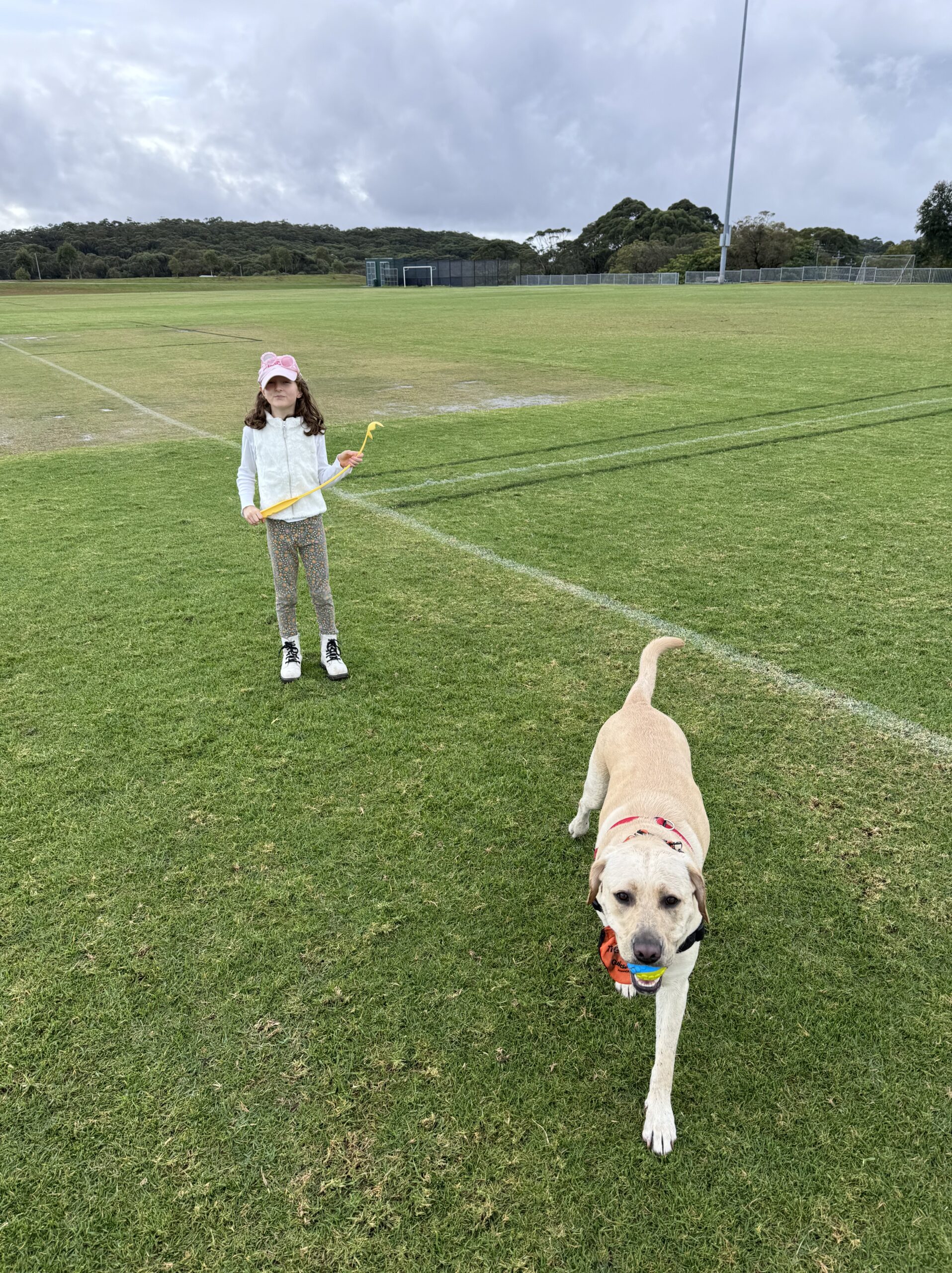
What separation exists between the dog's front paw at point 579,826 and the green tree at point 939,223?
3345 inches

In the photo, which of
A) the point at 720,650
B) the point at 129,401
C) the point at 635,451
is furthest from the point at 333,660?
the point at 129,401

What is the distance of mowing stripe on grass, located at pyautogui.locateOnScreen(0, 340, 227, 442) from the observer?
37.8 ft

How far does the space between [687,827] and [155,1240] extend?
186 centimetres

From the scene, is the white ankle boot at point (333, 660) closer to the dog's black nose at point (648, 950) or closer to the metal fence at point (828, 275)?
the dog's black nose at point (648, 950)

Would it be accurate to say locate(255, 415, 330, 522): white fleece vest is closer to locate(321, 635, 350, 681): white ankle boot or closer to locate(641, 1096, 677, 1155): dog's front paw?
locate(321, 635, 350, 681): white ankle boot

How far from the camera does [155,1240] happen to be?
2.02 meters

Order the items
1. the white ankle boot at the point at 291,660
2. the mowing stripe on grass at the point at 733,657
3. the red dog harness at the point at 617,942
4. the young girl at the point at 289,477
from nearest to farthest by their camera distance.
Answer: the red dog harness at the point at 617,942 < the mowing stripe on grass at the point at 733,657 < the young girl at the point at 289,477 < the white ankle boot at the point at 291,660

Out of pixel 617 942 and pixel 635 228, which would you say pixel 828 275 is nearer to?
pixel 635 228

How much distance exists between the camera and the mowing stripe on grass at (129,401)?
11531 mm

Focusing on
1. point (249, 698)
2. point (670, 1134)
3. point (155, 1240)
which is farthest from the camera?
point (249, 698)

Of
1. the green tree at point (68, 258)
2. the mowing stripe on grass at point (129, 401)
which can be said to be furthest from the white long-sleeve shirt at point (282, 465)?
the green tree at point (68, 258)

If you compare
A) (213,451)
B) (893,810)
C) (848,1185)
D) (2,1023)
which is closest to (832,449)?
(893,810)

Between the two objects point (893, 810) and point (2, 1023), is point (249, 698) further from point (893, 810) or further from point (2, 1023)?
point (893, 810)

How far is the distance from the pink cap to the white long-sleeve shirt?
25cm
